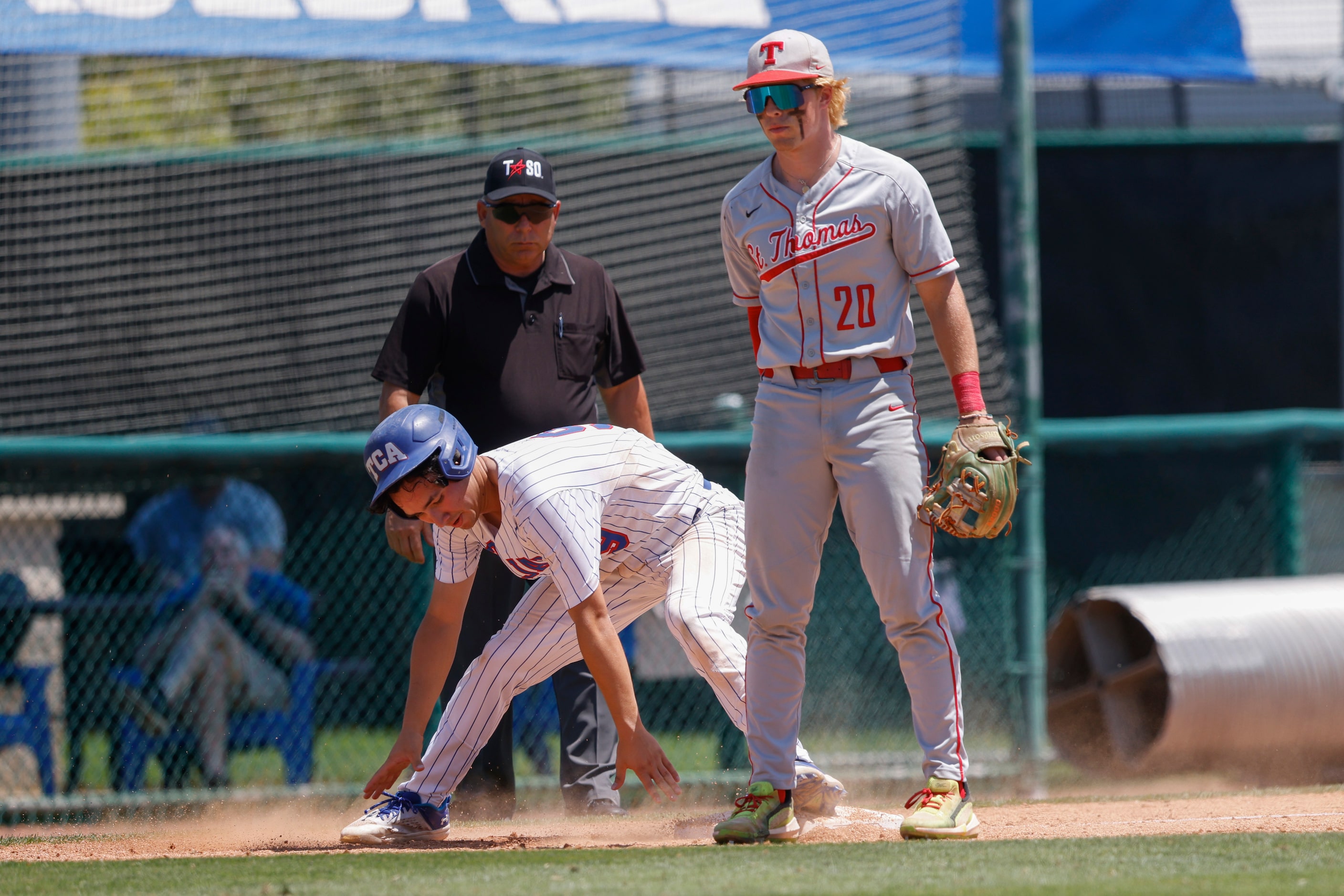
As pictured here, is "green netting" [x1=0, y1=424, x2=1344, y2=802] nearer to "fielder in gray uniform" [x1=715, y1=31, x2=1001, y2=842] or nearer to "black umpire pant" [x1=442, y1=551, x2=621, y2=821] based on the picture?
"black umpire pant" [x1=442, y1=551, x2=621, y2=821]

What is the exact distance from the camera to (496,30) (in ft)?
24.4

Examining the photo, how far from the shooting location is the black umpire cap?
451 centimetres

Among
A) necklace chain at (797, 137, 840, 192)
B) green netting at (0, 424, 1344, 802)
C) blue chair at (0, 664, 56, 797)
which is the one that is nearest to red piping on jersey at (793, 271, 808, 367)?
necklace chain at (797, 137, 840, 192)

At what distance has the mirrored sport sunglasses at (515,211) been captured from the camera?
15.0 ft

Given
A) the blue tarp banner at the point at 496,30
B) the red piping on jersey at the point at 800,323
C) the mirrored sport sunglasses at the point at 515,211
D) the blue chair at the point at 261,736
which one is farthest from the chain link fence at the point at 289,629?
the red piping on jersey at the point at 800,323

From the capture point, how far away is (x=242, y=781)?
20.3ft

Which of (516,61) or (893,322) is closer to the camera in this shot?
(893,322)

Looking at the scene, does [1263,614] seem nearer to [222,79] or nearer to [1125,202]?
[1125,202]

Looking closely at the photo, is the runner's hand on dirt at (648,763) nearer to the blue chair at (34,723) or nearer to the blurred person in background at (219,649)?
the blurred person in background at (219,649)

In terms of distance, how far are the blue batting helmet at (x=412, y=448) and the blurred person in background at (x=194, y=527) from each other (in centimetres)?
295

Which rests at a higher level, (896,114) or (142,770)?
(896,114)

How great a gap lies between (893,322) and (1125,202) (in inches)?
262

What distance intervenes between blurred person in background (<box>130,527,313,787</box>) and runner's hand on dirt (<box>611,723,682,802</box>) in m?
3.00

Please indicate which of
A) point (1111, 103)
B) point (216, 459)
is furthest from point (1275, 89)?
point (216, 459)
